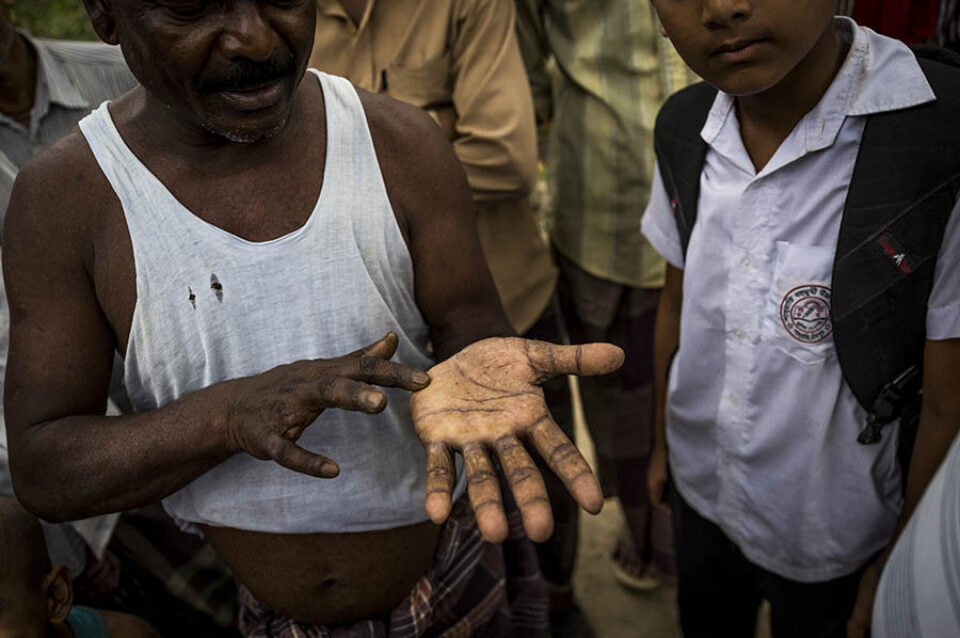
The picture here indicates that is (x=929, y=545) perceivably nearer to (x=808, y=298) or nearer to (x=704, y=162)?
(x=808, y=298)

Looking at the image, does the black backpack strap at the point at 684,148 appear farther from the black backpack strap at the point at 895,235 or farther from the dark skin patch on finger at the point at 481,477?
the dark skin patch on finger at the point at 481,477

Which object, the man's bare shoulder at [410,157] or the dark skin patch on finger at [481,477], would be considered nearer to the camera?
the dark skin patch on finger at [481,477]

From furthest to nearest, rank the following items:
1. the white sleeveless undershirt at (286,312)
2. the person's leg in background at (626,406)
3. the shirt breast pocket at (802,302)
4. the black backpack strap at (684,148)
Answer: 1. the person's leg in background at (626,406)
2. the black backpack strap at (684,148)
3. the shirt breast pocket at (802,302)
4. the white sleeveless undershirt at (286,312)

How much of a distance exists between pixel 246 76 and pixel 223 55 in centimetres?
4

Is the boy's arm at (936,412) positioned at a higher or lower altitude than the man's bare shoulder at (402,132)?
lower

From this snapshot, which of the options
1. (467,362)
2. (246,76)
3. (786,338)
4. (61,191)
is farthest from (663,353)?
(61,191)

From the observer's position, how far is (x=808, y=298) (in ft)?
4.66

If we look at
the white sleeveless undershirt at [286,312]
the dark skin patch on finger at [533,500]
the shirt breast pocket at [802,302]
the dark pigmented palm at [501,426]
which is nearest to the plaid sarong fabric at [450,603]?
the white sleeveless undershirt at [286,312]

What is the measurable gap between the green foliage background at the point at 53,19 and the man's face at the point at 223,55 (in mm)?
5479

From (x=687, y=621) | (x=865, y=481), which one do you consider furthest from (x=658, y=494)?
(x=865, y=481)

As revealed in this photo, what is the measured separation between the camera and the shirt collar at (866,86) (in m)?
1.31

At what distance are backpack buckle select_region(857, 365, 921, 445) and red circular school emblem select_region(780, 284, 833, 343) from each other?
14 centimetres

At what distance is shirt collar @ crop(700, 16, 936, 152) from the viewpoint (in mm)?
1308

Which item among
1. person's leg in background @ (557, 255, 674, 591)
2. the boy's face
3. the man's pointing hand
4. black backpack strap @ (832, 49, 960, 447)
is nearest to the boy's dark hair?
black backpack strap @ (832, 49, 960, 447)
